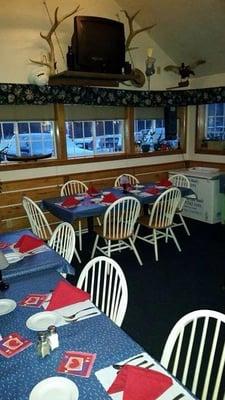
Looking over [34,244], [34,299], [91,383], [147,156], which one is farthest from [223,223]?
[91,383]

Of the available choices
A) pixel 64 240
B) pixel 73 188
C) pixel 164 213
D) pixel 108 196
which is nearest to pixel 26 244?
pixel 64 240

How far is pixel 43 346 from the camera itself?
1.27m

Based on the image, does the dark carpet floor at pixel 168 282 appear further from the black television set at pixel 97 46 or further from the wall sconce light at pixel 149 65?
the wall sconce light at pixel 149 65

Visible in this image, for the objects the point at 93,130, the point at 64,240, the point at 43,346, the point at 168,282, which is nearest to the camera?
the point at 43,346

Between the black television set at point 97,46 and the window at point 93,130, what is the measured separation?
901 millimetres

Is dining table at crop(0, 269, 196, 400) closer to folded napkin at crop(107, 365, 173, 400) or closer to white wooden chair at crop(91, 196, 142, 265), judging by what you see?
folded napkin at crop(107, 365, 173, 400)

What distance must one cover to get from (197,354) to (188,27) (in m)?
4.12

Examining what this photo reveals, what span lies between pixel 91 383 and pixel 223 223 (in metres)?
4.36

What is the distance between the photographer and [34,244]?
2.38m

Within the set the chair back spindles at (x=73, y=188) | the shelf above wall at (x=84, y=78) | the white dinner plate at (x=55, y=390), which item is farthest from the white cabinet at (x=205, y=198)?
the white dinner plate at (x=55, y=390)

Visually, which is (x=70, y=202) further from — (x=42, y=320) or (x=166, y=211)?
(x=42, y=320)

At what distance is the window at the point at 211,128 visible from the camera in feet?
18.0

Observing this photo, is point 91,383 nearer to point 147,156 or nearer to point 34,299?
point 34,299

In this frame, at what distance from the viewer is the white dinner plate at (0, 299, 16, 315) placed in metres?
1.57
